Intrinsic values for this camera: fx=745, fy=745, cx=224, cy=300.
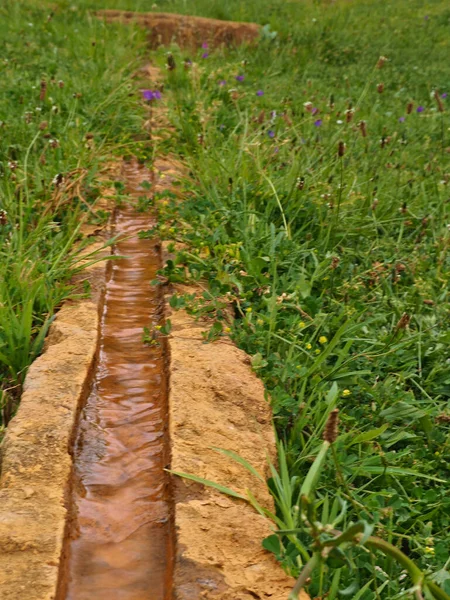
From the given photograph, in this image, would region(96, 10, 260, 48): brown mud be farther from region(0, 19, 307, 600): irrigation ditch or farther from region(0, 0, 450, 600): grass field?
region(0, 19, 307, 600): irrigation ditch

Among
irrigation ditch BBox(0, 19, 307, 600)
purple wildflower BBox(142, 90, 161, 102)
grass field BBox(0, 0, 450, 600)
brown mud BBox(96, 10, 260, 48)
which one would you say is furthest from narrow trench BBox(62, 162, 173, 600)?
brown mud BBox(96, 10, 260, 48)

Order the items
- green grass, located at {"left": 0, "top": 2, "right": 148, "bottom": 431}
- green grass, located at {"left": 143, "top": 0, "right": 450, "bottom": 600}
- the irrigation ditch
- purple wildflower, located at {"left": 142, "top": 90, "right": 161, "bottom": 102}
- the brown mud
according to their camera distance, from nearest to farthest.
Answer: the irrigation ditch < green grass, located at {"left": 143, "top": 0, "right": 450, "bottom": 600} < green grass, located at {"left": 0, "top": 2, "right": 148, "bottom": 431} < purple wildflower, located at {"left": 142, "top": 90, "right": 161, "bottom": 102} < the brown mud

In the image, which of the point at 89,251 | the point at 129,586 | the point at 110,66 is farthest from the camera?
the point at 110,66

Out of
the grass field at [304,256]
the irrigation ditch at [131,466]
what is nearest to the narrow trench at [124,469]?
the irrigation ditch at [131,466]

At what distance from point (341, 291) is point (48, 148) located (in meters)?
2.26

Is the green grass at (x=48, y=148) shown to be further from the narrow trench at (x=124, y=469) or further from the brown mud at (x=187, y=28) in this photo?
the brown mud at (x=187, y=28)

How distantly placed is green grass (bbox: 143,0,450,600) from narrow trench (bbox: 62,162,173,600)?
0.31 metres

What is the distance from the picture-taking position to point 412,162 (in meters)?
5.46

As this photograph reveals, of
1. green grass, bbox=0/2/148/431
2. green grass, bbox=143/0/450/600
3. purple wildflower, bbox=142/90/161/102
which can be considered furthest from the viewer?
purple wildflower, bbox=142/90/161/102

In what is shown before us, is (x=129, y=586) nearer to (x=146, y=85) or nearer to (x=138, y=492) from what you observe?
(x=138, y=492)

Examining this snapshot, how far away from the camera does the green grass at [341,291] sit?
257 cm

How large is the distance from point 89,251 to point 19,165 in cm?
89

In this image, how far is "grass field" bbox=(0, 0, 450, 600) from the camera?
2.58 metres

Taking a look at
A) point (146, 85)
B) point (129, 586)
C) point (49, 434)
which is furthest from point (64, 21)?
point (129, 586)
